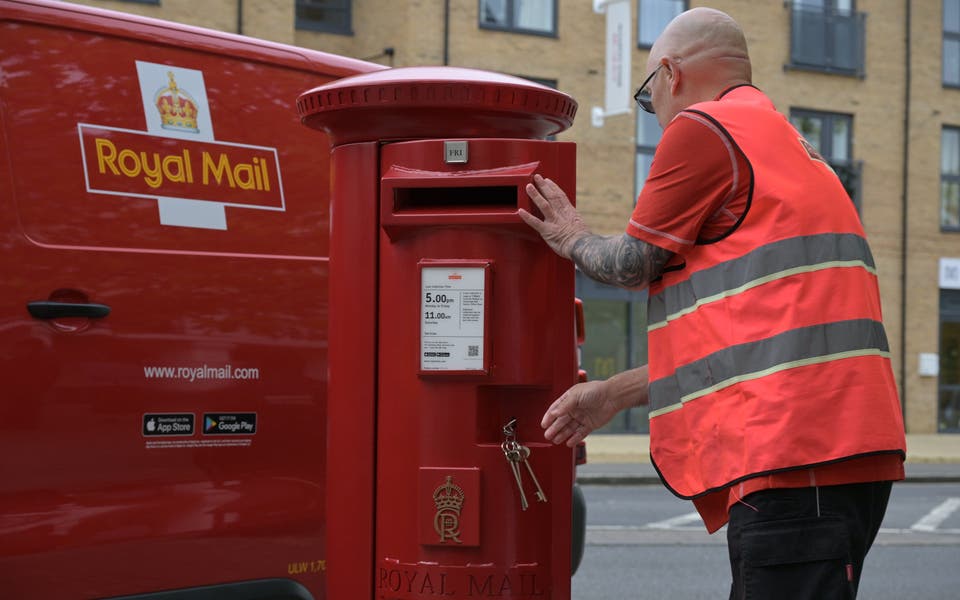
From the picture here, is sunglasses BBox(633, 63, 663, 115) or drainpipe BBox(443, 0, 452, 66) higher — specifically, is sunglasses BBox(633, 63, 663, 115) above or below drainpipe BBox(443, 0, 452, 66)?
below

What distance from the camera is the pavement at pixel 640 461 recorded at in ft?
48.9

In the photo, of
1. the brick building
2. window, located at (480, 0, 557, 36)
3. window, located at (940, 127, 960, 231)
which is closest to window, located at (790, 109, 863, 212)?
the brick building

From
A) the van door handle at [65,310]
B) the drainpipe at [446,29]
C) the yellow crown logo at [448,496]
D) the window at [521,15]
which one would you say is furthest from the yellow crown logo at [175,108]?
the window at [521,15]

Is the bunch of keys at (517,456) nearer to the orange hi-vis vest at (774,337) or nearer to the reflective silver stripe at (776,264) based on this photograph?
the orange hi-vis vest at (774,337)

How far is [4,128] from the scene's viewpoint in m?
3.46

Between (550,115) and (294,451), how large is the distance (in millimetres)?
1391

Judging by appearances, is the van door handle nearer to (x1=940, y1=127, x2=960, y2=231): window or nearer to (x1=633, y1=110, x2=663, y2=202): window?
(x1=633, y1=110, x2=663, y2=202): window

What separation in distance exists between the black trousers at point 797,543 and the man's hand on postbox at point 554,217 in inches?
29.8

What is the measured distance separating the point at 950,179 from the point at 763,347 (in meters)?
23.4

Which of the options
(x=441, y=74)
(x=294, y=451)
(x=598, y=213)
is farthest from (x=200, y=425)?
(x=598, y=213)

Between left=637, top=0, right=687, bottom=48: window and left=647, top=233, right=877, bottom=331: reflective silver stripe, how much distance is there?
19.7m

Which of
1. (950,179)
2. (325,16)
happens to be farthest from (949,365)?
(325,16)

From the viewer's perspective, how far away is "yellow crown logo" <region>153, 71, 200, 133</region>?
379cm

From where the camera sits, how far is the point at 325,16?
20.6 meters
